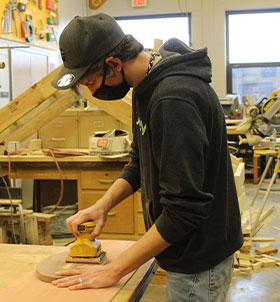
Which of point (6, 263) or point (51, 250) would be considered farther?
point (51, 250)

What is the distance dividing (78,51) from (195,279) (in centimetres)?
70

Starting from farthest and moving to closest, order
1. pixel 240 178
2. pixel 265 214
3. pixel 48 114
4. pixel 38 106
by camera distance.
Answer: pixel 265 214, pixel 240 178, pixel 48 114, pixel 38 106

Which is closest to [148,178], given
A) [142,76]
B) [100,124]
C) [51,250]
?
[142,76]

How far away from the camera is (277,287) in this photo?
10.6 feet

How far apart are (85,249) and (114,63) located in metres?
0.61

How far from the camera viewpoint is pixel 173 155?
41.1 inches

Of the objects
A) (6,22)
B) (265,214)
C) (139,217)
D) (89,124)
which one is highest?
(6,22)

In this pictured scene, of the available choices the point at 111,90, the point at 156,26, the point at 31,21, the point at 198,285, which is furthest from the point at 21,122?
the point at 156,26

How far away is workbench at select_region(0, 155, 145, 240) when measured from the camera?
330 centimetres

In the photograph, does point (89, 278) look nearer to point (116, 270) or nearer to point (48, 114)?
point (116, 270)

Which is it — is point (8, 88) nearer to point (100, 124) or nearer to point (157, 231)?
point (100, 124)

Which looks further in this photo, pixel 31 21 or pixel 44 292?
pixel 31 21

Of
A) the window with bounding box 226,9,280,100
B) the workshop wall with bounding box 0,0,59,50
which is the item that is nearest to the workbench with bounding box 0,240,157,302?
the workshop wall with bounding box 0,0,59,50

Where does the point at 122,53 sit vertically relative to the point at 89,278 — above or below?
above
